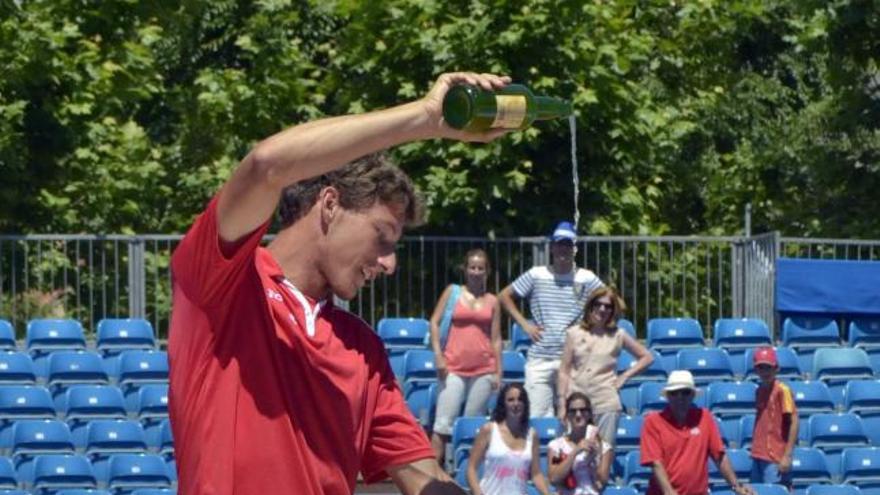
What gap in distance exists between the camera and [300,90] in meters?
21.7

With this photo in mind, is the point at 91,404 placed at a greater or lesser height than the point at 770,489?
greater

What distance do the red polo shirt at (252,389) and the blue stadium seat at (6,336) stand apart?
1121cm

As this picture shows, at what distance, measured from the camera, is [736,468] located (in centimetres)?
1345

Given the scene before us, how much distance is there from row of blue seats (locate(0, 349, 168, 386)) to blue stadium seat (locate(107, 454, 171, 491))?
146 cm

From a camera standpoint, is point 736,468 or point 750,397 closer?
point 736,468

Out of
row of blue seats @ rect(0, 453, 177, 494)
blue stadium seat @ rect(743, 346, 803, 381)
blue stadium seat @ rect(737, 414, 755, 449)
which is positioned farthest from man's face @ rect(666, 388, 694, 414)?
row of blue seats @ rect(0, 453, 177, 494)

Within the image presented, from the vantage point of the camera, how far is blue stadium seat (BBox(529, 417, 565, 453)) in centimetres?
1304

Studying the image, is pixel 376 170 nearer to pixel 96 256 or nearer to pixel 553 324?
pixel 553 324

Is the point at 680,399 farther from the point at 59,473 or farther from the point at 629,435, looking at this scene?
the point at 59,473

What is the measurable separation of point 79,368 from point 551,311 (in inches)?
136

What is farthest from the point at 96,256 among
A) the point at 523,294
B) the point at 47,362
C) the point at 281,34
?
the point at 281,34

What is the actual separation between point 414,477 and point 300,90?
710 inches

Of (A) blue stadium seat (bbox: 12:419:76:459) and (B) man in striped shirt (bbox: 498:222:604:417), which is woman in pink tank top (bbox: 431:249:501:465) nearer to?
(B) man in striped shirt (bbox: 498:222:604:417)

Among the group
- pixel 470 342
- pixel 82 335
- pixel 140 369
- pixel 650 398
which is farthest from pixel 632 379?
pixel 82 335
